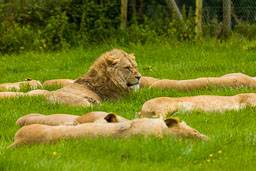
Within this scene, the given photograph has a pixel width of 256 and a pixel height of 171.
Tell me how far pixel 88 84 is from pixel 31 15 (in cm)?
900

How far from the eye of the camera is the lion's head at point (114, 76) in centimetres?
818

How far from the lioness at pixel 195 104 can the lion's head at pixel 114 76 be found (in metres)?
1.55

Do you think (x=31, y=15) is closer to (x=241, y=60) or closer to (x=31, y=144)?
(x=241, y=60)

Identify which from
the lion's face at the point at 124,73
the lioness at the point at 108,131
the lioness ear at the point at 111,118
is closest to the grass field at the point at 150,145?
the lioness at the point at 108,131

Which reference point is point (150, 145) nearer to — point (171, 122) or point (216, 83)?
point (171, 122)

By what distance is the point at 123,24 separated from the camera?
53.1ft

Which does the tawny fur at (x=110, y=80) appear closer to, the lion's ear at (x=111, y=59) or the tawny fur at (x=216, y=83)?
the lion's ear at (x=111, y=59)

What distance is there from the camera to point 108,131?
4832mm

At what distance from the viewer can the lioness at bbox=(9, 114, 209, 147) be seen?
15.6 feet

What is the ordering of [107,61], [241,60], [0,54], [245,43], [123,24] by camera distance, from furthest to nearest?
[123,24] < [0,54] < [245,43] < [241,60] < [107,61]

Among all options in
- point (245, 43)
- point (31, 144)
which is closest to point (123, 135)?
point (31, 144)

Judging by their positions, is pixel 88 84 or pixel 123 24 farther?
pixel 123 24

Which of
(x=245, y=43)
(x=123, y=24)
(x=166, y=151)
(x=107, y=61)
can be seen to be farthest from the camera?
(x=123, y=24)

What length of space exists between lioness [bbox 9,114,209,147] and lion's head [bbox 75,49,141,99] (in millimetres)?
3158
